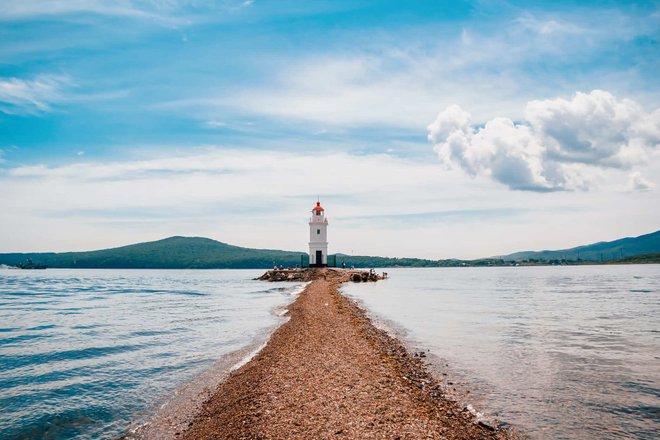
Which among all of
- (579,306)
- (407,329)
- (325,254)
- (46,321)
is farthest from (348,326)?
(325,254)

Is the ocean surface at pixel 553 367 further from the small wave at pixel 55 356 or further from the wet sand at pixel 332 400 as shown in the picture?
the small wave at pixel 55 356

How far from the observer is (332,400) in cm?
960

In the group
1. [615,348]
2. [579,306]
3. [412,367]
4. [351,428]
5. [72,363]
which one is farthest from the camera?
[579,306]

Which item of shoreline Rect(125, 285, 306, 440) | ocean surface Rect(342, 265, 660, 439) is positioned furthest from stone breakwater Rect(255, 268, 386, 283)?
shoreline Rect(125, 285, 306, 440)

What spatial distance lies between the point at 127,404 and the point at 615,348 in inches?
676

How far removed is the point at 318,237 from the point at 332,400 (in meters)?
74.2

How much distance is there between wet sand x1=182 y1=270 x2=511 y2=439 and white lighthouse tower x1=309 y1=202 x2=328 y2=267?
218 feet

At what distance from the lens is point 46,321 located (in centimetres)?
2673

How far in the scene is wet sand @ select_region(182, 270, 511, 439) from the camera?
810 cm

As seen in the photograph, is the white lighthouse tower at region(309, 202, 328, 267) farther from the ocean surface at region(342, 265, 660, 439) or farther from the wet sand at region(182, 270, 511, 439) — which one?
the wet sand at region(182, 270, 511, 439)

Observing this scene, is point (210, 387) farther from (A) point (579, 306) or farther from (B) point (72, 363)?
(A) point (579, 306)

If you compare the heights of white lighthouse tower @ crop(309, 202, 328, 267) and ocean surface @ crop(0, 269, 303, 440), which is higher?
white lighthouse tower @ crop(309, 202, 328, 267)

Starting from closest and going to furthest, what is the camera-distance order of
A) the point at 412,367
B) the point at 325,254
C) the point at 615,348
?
the point at 412,367, the point at 615,348, the point at 325,254

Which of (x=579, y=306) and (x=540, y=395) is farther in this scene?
(x=579, y=306)
